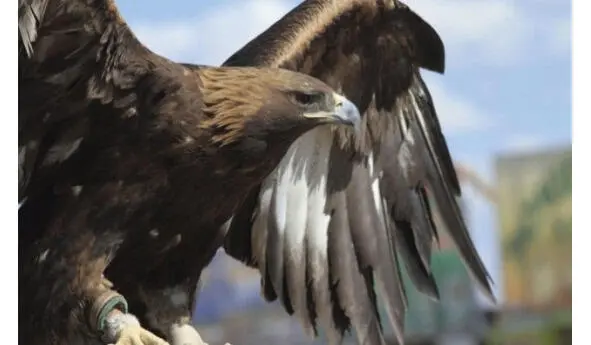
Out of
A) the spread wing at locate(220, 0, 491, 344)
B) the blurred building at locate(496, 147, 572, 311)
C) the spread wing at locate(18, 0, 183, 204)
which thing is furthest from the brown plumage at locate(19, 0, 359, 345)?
the blurred building at locate(496, 147, 572, 311)

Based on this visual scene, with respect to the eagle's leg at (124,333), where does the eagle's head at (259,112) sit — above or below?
above

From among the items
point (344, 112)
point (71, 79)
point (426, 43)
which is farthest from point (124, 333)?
point (426, 43)

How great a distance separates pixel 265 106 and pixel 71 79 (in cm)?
32

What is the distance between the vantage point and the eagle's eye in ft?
5.91

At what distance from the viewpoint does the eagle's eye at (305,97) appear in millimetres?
1801

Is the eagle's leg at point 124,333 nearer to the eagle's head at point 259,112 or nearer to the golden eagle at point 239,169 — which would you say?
the golden eagle at point 239,169

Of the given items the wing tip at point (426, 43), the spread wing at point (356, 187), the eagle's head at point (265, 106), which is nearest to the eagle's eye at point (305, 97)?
the eagle's head at point (265, 106)

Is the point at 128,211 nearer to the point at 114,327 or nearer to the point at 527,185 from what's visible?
the point at 114,327

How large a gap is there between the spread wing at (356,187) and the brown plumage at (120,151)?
15 centimetres

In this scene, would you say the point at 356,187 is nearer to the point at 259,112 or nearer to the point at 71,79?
the point at 259,112

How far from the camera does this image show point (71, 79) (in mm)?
1702

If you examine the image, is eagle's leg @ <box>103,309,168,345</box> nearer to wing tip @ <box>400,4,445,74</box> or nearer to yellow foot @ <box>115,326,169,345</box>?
yellow foot @ <box>115,326,169,345</box>

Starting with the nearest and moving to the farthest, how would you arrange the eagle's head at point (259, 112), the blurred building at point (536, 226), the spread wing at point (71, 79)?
the spread wing at point (71, 79)
the eagle's head at point (259, 112)
the blurred building at point (536, 226)

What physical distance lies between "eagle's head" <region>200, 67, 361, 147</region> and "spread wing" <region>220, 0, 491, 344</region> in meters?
0.10
